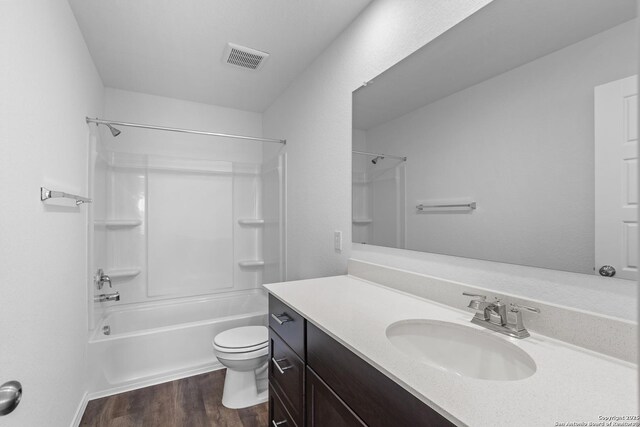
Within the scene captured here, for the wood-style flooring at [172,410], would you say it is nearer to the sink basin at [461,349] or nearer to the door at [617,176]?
the sink basin at [461,349]

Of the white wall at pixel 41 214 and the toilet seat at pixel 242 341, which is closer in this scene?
Result: the white wall at pixel 41 214

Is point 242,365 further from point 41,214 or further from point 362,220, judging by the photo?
point 41,214

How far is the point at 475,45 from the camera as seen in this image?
3.62ft

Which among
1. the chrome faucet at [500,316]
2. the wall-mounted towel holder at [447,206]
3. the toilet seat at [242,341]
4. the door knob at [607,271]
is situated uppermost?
the wall-mounted towel holder at [447,206]

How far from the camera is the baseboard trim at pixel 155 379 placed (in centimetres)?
210

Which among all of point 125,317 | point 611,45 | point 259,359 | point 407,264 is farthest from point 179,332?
point 611,45

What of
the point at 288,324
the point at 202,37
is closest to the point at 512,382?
the point at 288,324

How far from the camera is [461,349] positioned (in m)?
0.99

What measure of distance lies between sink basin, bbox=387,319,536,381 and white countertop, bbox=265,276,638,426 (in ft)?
0.08

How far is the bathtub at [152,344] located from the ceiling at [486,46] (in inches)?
82.5

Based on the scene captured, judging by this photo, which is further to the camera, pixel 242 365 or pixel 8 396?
pixel 242 365

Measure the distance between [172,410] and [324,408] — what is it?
59.1 inches

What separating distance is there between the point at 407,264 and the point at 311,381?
0.67 metres

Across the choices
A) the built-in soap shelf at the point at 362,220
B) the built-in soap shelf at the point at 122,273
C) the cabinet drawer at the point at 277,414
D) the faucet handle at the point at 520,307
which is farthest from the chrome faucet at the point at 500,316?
the built-in soap shelf at the point at 122,273
